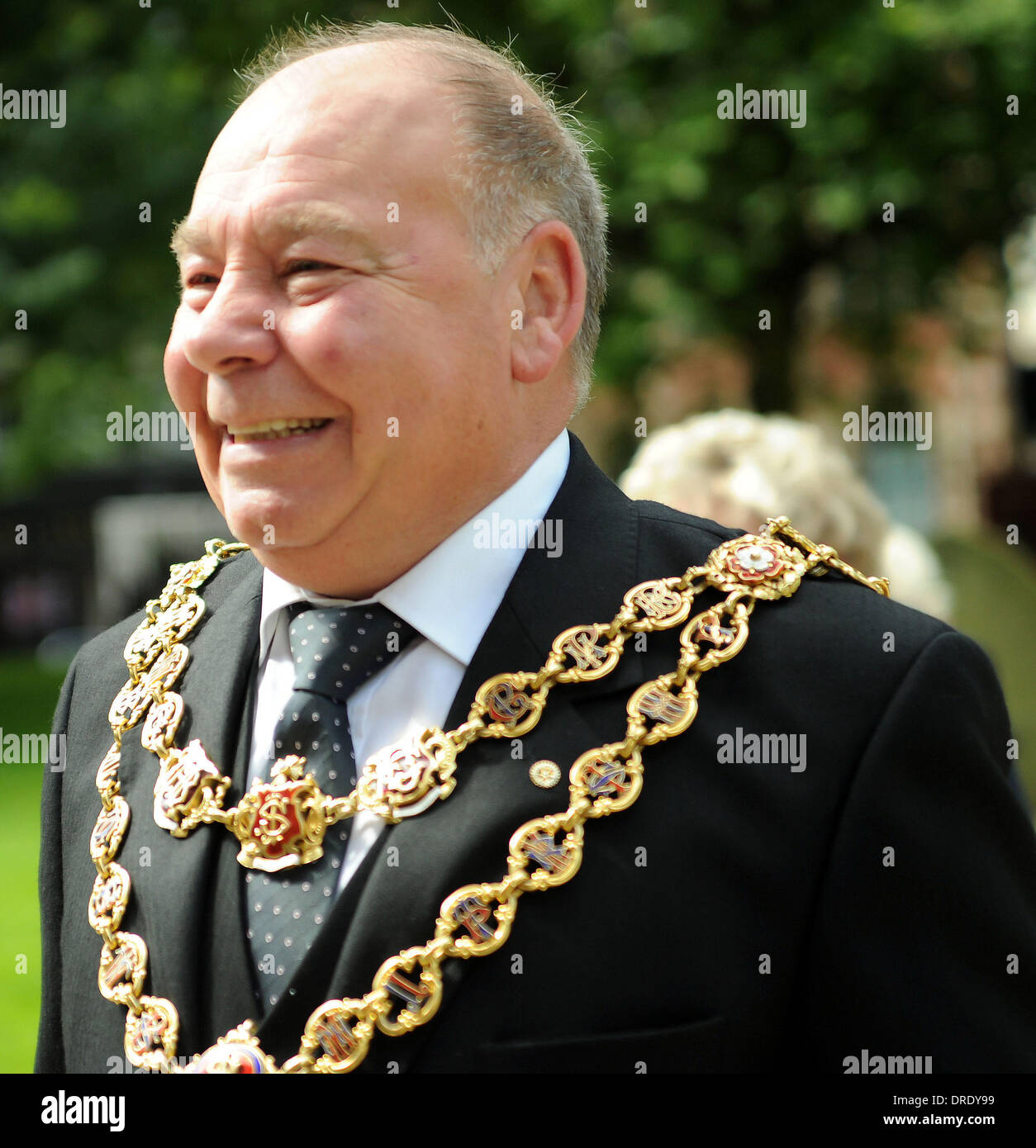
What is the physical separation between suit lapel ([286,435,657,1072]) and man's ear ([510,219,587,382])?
0.19 meters

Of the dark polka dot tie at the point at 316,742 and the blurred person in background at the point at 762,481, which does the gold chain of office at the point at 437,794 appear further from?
the blurred person in background at the point at 762,481

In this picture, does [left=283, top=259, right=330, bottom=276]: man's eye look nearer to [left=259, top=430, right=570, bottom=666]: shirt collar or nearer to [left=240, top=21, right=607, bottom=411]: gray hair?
[left=240, top=21, right=607, bottom=411]: gray hair

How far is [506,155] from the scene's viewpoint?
7.20 ft

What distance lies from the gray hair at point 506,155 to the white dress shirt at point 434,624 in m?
0.34

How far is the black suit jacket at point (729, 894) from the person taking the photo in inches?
75.7

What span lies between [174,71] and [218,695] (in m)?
10.4

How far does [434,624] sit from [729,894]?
54 cm

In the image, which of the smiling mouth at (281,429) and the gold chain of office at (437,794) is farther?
the smiling mouth at (281,429)

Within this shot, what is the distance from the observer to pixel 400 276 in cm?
202

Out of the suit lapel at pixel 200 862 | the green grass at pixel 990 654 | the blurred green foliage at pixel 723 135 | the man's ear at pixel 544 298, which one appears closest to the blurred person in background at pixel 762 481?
the green grass at pixel 990 654

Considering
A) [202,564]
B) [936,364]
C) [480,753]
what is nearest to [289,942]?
[480,753]

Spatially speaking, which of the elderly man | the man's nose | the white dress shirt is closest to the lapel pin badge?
the elderly man

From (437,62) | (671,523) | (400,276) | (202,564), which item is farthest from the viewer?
(202,564)
